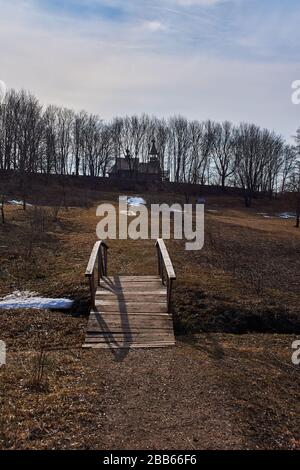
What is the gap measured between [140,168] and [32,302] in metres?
70.4

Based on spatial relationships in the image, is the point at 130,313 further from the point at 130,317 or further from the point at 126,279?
the point at 126,279

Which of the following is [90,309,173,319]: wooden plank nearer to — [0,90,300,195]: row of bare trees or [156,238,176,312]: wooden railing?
[156,238,176,312]: wooden railing

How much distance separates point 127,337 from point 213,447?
3.55m

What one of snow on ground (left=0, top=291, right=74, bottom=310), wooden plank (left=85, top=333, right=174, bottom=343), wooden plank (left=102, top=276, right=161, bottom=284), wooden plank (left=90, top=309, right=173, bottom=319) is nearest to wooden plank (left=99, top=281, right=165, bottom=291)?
wooden plank (left=102, top=276, right=161, bottom=284)

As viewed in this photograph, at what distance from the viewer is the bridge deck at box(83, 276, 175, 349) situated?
302 inches

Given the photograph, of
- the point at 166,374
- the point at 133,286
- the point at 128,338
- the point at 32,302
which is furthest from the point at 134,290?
the point at 166,374

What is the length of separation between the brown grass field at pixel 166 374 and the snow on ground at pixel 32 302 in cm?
30

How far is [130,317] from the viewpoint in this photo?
8.68m

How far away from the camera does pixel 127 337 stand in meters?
7.82

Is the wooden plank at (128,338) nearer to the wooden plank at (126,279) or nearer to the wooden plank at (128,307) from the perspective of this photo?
the wooden plank at (128,307)

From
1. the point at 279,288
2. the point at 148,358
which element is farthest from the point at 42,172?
the point at 148,358

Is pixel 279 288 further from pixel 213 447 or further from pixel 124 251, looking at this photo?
pixel 213 447

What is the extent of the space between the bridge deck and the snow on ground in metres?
0.75

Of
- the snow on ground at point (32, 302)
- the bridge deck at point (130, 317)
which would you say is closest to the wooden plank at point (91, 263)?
the bridge deck at point (130, 317)
